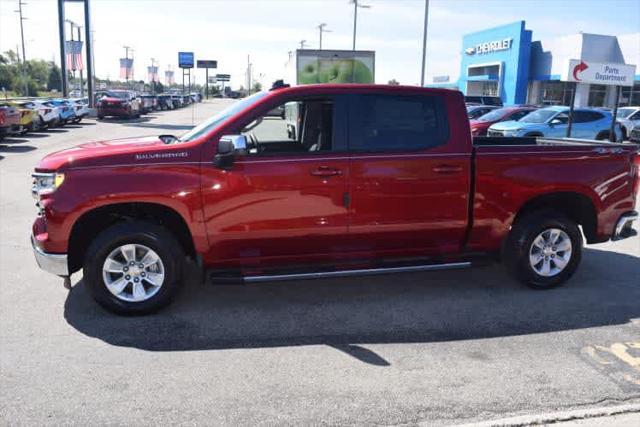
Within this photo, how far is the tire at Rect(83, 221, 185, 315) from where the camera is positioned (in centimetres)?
472

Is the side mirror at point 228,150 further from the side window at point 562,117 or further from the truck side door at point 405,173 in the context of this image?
the side window at point 562,117

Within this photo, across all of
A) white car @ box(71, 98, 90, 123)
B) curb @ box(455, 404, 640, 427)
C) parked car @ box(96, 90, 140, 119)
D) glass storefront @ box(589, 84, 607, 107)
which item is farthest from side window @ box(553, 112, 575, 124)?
glass storefront @ box(589, 84, 607, 107)

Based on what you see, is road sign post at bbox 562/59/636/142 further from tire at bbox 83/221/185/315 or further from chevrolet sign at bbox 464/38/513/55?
chevrolet sign at bbox 464/38/513/55

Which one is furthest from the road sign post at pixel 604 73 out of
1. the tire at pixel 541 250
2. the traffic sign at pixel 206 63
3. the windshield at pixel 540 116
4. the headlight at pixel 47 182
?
the traffic sign at pixel 206 63

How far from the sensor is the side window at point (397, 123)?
511 centimetres

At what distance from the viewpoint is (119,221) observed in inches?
200

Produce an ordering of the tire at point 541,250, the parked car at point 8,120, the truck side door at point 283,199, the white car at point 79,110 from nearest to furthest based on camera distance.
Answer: the truck side door at point 283,199, the tire at point 541,250, the parked car at point 8,120, the white car at point 79,110

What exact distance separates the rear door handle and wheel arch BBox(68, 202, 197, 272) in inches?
89.4

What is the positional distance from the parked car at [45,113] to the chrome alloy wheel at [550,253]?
2389 cm

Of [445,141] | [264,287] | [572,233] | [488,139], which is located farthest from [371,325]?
[488,139]

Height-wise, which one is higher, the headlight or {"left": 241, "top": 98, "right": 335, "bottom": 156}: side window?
{"left": 241, "top": 98, "right": 335, "bottom": 156}: side window

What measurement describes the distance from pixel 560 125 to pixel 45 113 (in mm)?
21331

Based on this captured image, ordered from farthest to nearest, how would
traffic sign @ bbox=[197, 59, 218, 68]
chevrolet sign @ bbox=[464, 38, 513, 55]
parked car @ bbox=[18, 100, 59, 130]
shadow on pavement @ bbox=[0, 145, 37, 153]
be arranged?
traffic sign @ bbox=[197, 59, 218, 68], chevrolet sign @ bbox=[464, 38, 513, 55], parked car @ bbox=[18, 100, 59, 130], shadow on pavement @ bbox=[0, 145, 37, 153]

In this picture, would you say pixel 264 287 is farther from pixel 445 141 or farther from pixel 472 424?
pixel 472 424
